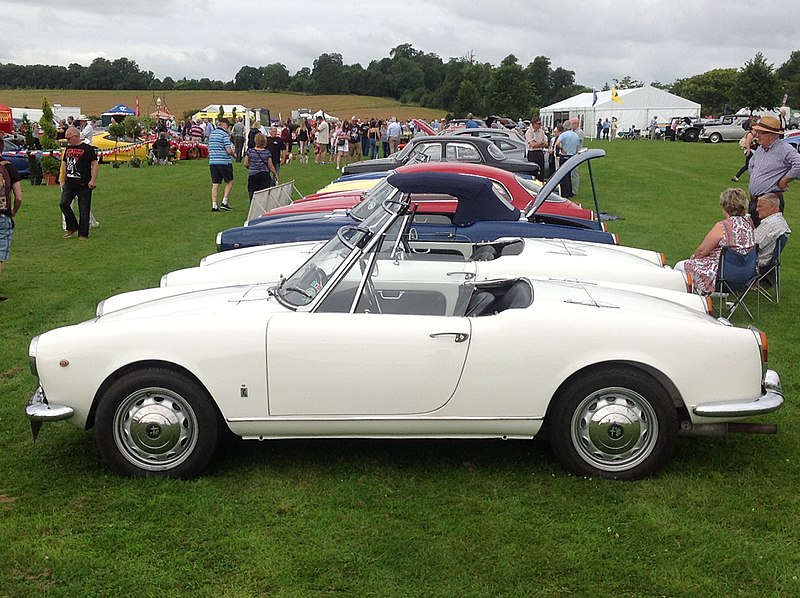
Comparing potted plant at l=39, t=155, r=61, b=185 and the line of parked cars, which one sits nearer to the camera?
the line of parked cars

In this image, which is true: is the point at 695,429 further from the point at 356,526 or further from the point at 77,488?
the point at 77,488

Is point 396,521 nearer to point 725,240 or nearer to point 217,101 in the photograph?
point 725,240

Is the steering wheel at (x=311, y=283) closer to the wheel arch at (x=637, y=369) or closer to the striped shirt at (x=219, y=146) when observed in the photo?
the wheel arch at (x=637, y=369)

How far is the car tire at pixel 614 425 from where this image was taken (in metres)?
4.09

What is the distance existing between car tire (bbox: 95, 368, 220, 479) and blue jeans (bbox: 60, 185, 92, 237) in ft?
28.4

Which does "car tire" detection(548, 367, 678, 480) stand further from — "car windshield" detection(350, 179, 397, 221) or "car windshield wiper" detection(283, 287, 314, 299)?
"car windshield" detection(350, 179, 397, 221)

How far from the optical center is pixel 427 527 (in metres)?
3.85

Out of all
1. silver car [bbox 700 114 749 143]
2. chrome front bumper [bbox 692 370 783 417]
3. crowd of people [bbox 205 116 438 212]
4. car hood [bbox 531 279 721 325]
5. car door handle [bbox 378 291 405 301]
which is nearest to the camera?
chrome front bumper [bbox 692 370 783 417]

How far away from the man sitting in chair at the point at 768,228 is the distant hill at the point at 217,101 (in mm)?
64749

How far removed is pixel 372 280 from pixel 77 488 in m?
1.93

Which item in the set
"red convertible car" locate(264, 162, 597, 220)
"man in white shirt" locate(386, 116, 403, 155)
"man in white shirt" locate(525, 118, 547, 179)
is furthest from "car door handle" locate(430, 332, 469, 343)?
"man in white shirt" locate(386, 116, 403, 155)

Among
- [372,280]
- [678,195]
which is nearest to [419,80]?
[678,195]

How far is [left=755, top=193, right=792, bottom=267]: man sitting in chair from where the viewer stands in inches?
295

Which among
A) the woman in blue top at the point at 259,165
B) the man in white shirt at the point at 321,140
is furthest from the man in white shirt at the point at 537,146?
the man in white shirt at the point at 321,140
